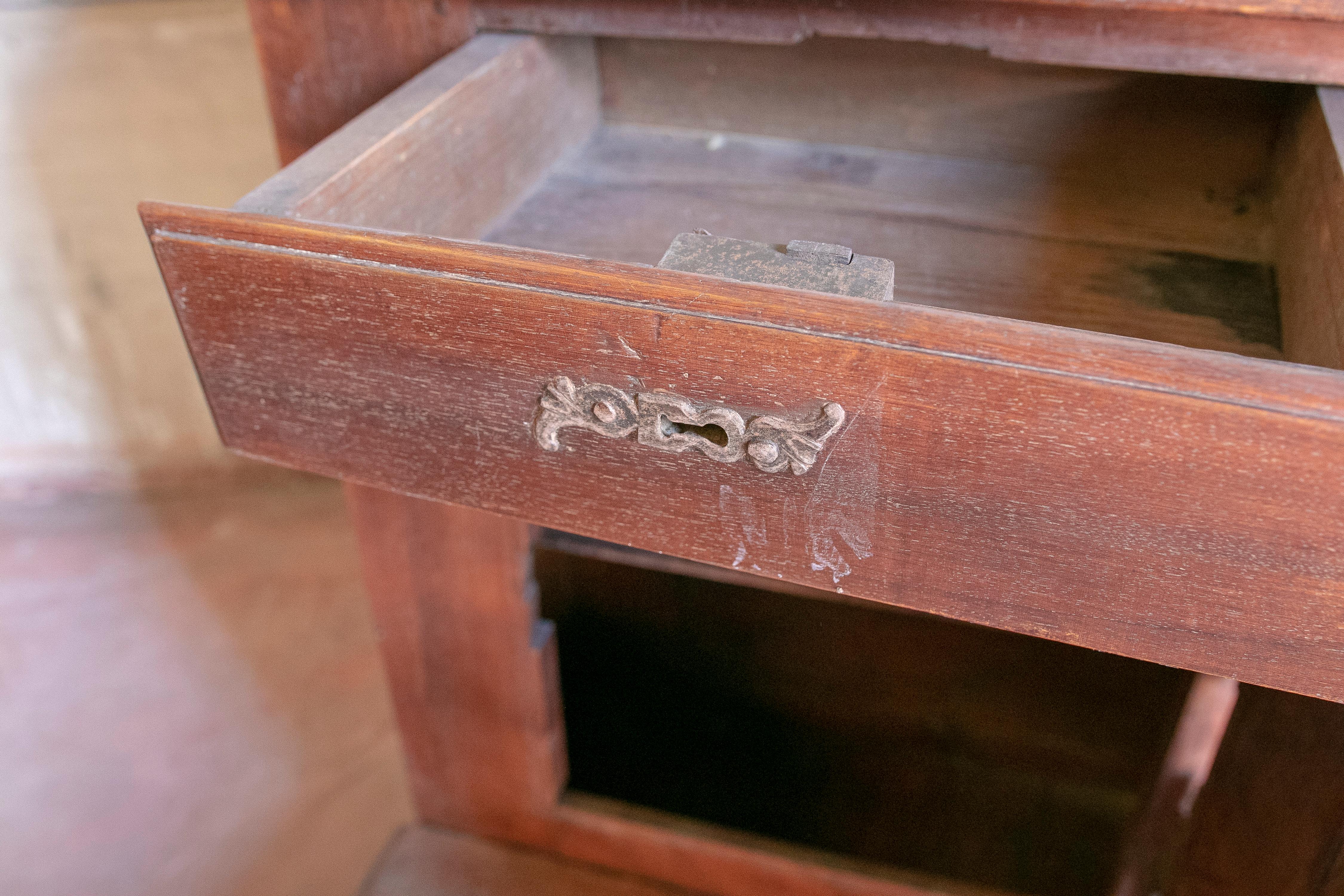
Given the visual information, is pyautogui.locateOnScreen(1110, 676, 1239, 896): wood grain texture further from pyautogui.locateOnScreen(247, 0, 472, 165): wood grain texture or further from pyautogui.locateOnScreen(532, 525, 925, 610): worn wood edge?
pyautogui.locateOnScreen(247, 0, 472, 165): wood grain texture

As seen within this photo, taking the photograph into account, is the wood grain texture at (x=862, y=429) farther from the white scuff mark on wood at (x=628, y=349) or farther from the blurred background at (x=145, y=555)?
the blurred background at (x=145, y=555)

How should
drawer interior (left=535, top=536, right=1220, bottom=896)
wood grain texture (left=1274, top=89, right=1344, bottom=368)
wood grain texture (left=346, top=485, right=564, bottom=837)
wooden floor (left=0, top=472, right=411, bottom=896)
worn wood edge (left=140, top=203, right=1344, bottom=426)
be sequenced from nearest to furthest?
worn wood edge (left=140, top=203, right=1344, bottom=426)
wood grain texture (left=1274, top=89, right=1344, bottom=368)
wood grain texture (left=346, top=485, right=564, bottom=837)
drawer interior (left=535, top=536, right=1220, bottom=896)
wooden floor (left=0, top=472, right=411, bottom=896)

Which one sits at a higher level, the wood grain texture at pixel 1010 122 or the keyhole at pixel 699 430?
the wood grain texture at pixel 1010 122

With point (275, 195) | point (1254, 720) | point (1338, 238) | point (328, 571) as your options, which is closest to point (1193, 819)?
point (1254, 720)

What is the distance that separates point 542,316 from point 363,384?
0.11m

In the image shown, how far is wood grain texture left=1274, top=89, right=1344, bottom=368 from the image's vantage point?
17.6 inches

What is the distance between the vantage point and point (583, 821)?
2.84 ft

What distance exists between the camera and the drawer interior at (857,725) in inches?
33.7

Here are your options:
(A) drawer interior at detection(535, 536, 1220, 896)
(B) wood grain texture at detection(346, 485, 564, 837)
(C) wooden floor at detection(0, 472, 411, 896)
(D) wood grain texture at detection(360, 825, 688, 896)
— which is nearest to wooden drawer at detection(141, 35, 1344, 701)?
(B) wood grain texture at detection(346, 485, 564, 837)

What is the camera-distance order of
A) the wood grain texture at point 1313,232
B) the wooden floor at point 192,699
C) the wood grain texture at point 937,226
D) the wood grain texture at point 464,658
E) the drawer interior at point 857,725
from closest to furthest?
1. the wood grain texture at point 1313,232
2. the wood grain texture at point 937,226
3. the wood grain texture at point 464,658
4. the drawer interior at point 857,725
5. the wooden floor at point 192,699

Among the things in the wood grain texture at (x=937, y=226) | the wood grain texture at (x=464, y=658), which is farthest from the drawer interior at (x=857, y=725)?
the wood grain texture at (x=937, y=226)

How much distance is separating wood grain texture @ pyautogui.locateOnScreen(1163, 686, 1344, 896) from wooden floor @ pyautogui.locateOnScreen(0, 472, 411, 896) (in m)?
0.84

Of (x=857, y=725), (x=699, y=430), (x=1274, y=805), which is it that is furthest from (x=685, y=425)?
(x=857, y=725)

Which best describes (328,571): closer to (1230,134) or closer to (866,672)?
(866,672)
